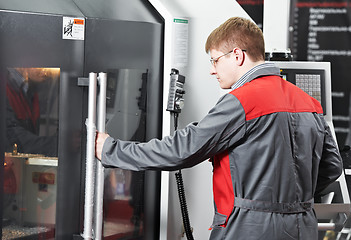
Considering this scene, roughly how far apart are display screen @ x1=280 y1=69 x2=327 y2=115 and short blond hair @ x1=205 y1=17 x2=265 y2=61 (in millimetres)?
877

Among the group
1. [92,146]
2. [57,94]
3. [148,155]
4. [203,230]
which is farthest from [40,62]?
[203,230]

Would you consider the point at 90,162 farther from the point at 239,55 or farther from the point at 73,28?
the point at 239,55

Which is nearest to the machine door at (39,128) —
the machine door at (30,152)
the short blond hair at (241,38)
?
the machine door at (30,152)

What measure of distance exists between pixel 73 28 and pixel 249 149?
2.55ft

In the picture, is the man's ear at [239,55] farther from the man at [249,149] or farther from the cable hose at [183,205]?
the cable hose at [183,205]

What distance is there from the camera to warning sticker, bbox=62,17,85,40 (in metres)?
1.74

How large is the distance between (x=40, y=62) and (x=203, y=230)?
120cm

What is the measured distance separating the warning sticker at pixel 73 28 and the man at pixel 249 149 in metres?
0.39

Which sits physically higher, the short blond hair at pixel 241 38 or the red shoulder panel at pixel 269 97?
the short blond hair at pixel 241 38

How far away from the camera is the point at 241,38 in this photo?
5.41 ft

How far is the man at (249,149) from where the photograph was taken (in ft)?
5.03

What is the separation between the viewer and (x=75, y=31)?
1762 mm

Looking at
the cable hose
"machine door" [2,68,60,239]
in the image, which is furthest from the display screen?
"machine door" [2,68,60,239]

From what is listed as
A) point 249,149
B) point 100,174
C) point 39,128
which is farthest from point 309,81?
point 39,128
